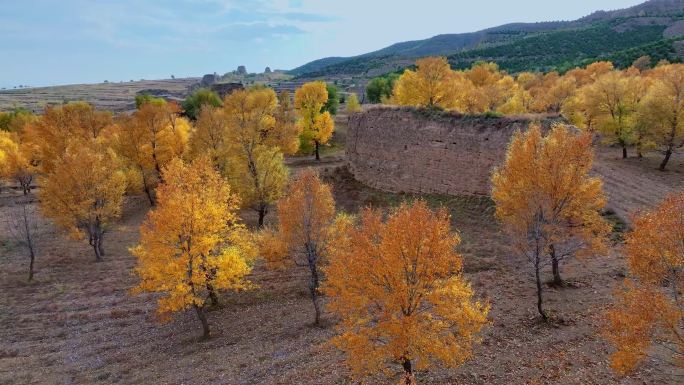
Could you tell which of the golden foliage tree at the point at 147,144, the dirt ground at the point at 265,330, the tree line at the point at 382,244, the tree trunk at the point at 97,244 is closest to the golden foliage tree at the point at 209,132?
the golden foliage tree at the point at 147,144

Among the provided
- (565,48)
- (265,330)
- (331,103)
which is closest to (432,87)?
(265,330)

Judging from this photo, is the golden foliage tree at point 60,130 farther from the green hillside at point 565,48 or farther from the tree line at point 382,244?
the green hillside at point 565,48

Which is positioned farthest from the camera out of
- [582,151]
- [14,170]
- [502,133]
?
[14,170]

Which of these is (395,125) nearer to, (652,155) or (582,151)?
(582,151)

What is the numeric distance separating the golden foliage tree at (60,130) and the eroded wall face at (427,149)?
31.5 m

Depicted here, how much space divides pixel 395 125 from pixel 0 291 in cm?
3688

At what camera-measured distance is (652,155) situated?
54.6 m

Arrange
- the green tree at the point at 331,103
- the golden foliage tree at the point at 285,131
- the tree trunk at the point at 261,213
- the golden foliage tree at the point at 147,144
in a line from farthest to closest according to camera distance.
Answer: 1. the green tree at the point at 331,103
2. the golden foliage tree at the point at 147,144
3. the golden foliage tree at the point at 285,131
4. the tree trunk at the point at 261,213

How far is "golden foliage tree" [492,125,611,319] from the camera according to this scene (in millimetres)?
23312

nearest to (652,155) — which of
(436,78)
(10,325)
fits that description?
(436,78)

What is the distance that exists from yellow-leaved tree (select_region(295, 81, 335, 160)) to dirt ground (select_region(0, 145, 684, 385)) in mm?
31465

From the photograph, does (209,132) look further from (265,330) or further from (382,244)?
(382,244)

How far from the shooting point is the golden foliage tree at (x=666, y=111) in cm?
4625

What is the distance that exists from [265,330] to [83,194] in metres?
23.3
